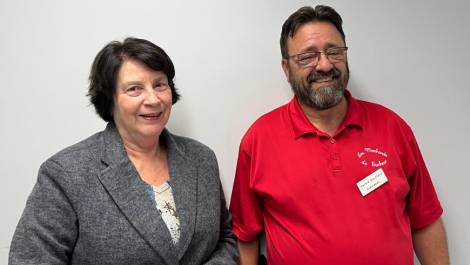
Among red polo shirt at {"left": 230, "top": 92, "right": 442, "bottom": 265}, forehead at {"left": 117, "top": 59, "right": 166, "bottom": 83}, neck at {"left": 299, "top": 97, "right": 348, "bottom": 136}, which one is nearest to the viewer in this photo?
forehead at {"left": 117, "top": 59, "right": 166, "bottom": 83}

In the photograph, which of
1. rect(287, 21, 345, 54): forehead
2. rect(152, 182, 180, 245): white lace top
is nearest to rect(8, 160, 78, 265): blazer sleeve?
rect(152, 182, 180, 245): white lace top

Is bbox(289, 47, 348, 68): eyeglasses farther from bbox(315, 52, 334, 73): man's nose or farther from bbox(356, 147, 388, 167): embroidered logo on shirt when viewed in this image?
bbox(356, 147, 388, 167): embroidered logo on shirt

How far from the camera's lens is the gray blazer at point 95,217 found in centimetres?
117

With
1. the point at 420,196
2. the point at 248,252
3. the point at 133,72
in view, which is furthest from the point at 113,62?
the point at 420,196

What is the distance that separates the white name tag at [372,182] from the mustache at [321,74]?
0.40 m

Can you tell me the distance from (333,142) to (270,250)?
51 centimetres

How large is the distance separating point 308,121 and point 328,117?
0.30ft

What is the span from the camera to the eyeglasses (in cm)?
143

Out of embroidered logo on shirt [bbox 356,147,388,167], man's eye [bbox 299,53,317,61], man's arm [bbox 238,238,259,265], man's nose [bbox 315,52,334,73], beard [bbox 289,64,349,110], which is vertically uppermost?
man's eye [bbox 299,53,317,61]

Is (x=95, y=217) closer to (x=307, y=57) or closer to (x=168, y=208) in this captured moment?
(x=168, y=208)

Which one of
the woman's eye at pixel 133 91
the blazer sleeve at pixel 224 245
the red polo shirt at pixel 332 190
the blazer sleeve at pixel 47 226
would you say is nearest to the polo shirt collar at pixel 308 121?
the red polo shirt at pixel 332 190

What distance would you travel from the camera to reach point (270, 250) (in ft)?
4.94

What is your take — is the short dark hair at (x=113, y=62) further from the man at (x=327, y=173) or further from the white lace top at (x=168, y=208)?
the man at (x=327, y=173)

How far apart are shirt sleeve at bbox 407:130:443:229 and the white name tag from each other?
0.60 feet
